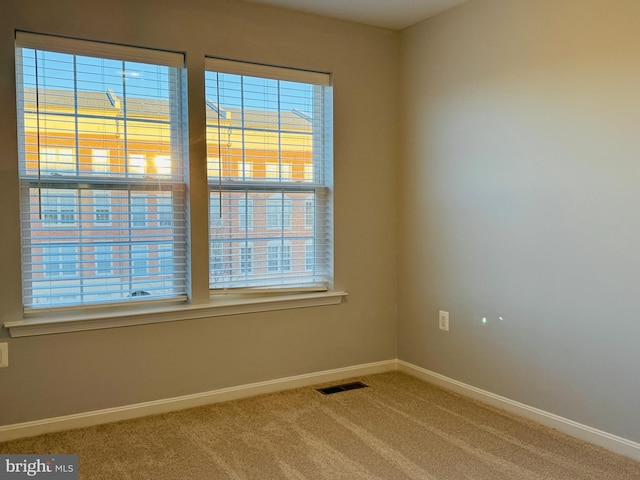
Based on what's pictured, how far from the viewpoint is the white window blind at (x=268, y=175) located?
3.18 metres

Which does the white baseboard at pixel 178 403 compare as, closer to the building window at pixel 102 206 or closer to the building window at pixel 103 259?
the building window at pixel 103 259

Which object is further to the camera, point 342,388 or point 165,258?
point 342,388

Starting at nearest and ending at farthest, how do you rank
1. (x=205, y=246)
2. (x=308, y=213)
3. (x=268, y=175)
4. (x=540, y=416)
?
(x=540, y=416), (x=205, y=246), (x=268, y=175), (x=308, y=213)

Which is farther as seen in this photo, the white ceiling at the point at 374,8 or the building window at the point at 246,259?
the building window at the point at 246,259

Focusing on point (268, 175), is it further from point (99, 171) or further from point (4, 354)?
point (4, 354)

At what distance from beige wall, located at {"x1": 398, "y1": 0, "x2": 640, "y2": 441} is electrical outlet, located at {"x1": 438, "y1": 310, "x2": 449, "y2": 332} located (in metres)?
0.04

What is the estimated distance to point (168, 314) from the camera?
9.84 ft

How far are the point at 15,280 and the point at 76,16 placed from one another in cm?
135

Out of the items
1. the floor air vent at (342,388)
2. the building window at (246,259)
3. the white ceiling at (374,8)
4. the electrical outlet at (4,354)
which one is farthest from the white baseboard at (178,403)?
the white ceiling at (374,8)

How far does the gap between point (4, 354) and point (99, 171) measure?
1017 millimetres

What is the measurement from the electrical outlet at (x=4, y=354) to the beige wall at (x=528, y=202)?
2396 mm

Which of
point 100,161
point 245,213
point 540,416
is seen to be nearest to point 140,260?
point 100,161

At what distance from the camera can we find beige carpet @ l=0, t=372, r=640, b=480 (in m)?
2.33

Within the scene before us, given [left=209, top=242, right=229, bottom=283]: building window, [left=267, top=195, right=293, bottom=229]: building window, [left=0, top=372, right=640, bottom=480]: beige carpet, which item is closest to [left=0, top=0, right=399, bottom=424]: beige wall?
[left=209, top=242, right=229, bottom=283]: building window
